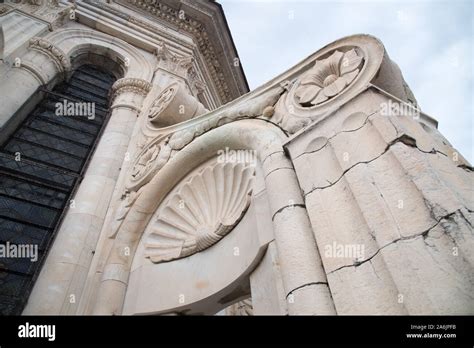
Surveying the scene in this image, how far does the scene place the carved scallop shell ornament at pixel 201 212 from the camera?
3088mm

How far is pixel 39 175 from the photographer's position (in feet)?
14.5

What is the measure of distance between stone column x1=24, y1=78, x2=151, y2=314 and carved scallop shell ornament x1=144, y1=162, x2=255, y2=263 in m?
0.78

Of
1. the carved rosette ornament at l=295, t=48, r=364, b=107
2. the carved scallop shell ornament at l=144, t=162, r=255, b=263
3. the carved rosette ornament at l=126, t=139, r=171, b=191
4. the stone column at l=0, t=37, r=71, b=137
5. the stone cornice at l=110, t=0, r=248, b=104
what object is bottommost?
the carved scallop shell ornament at l=144, t=162, r=255, b=263

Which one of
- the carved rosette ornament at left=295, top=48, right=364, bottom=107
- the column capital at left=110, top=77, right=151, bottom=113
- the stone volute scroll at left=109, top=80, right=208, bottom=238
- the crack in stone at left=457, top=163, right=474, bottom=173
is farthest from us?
the column capital at left=110, top=77, right=151, bottom=113

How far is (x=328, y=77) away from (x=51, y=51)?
5.89 meters

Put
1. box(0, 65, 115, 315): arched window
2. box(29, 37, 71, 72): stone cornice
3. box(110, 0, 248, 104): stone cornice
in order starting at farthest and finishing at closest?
box(110, 0, 248, 104): stone cornice
box(29, 37, 71, 72): stone cornice
box(0, 65, 115, 315): arched window

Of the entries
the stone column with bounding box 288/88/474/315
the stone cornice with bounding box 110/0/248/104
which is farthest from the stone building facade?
the stone cornice with bounding box 110/0/248/104

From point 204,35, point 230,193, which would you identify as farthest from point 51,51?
point 230,193

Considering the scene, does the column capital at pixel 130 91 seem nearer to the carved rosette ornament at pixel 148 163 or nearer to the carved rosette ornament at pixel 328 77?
the carved rosette ornament at pixel 148 163

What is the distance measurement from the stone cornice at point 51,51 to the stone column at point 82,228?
5.23ft

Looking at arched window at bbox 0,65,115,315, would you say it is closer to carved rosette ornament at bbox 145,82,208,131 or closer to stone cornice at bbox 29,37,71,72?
stone cornice at bbox 29,37,71,72

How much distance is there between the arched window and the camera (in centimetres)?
342

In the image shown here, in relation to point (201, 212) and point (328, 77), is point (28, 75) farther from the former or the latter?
point (328, 77)

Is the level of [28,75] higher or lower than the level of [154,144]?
higher
